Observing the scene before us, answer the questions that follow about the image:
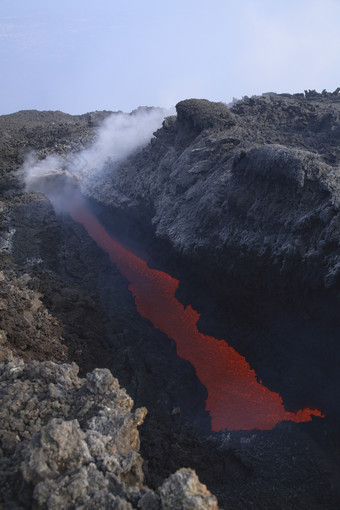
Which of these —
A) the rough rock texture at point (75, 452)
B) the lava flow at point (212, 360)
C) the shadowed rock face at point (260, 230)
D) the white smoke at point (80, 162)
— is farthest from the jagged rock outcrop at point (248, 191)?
the rough rock texture at point (75, 452)

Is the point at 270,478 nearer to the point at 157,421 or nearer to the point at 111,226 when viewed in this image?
the point at 157,421

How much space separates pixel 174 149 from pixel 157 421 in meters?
11.4

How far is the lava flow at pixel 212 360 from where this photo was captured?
9625mm

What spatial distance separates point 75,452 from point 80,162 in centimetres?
2052

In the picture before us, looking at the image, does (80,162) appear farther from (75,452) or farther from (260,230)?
(75,452)

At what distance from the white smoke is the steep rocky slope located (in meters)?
4.28

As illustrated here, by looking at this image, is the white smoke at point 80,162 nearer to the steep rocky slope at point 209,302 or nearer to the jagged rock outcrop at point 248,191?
the jagged rock outcrop at point 248,191

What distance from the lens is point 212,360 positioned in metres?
11.6

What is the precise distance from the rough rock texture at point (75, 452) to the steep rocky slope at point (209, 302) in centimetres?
3

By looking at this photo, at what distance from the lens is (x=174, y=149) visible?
55.3 feet

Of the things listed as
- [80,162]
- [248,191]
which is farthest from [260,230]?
[80,162]

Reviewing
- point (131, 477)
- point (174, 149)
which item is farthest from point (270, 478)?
point (174, 149)

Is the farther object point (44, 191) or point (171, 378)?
point (44, 191)

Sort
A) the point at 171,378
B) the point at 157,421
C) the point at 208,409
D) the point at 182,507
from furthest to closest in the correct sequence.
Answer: the point at 171,378
the point at 208,409
the point at 157,421
the point at 182,507
